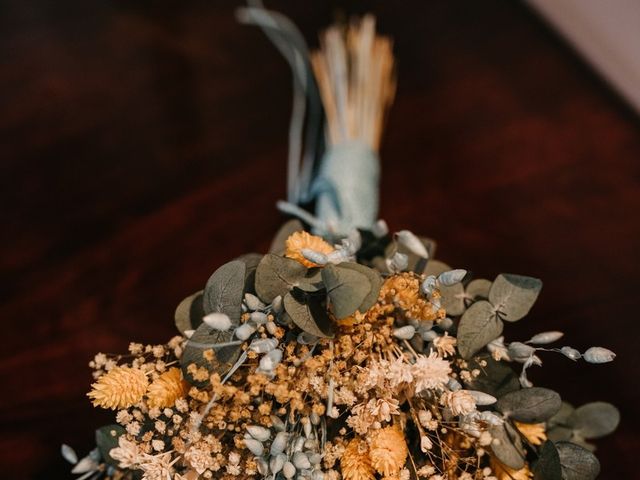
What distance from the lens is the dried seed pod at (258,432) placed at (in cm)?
45

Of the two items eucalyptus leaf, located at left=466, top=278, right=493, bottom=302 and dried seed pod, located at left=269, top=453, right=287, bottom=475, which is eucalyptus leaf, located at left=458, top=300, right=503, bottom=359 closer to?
eucalyptus leaf, located at left=466, top=278, right=493, bottom=302

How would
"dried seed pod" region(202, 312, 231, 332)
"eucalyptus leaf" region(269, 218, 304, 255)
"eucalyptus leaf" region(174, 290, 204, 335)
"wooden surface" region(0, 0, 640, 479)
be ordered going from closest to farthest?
"dried seed pod" region(202, 312, 231, 332) < "eucalyptus leaf" region(174, 290, 204, 335) < "eucalyptus leaf" region(269, 218, 304, 255) < "wooden surface" region(0, 0, 640, 479)

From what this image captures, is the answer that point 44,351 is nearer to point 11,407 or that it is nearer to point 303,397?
point 11,407

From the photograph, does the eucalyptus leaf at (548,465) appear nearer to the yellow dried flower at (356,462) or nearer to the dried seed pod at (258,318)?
the yellow dried flower at (356,462)

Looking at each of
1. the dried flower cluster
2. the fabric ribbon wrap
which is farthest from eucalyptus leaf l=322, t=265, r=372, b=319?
the fabric ribbon wrap

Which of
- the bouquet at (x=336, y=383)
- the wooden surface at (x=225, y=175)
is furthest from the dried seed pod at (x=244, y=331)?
the wooden surface at (x=225, y=175)

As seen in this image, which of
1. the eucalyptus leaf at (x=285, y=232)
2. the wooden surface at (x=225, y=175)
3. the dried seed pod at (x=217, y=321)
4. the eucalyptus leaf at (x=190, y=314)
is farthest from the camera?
the wooden surface at (x=225, y=175)

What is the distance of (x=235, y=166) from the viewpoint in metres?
0.92

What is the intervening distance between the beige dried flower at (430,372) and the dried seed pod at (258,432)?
0.12 metres

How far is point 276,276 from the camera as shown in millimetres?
494

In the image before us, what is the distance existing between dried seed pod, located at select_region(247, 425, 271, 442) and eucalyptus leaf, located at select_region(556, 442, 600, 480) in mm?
251

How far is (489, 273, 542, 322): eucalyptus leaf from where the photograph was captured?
20.2 inches

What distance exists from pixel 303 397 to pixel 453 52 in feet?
2.34

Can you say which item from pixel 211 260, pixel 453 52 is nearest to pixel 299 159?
pixel 211 260
